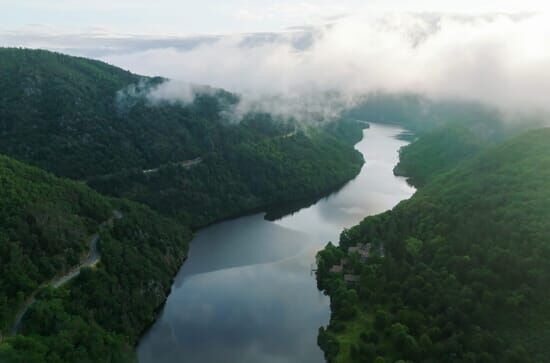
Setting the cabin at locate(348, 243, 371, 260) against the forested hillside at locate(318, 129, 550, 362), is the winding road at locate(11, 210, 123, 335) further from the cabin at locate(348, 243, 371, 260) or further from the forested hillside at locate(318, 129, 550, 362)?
the cabin at locate(348, 243, 371, 260)

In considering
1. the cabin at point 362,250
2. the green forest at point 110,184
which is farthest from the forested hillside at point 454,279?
the green forest at point 110,184

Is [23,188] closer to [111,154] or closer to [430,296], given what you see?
[111,154]

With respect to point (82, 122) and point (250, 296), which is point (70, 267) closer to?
point (250, 296)

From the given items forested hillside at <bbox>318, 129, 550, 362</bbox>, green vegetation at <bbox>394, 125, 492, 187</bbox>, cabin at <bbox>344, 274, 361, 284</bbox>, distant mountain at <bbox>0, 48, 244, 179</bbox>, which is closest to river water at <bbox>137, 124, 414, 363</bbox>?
forested hillside at <bbox>318, 129, 550, 362</bbox>

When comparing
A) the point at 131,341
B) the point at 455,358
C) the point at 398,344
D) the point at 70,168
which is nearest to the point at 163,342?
the point at 131,341

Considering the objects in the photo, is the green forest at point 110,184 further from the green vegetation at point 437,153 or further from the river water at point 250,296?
the green vegetation at point 437,153

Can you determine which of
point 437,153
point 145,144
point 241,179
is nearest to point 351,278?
point 241,179
